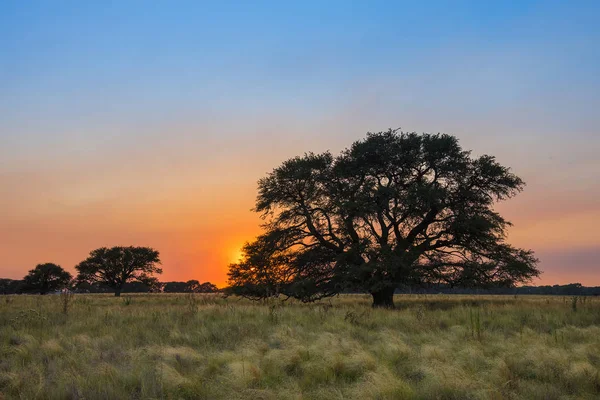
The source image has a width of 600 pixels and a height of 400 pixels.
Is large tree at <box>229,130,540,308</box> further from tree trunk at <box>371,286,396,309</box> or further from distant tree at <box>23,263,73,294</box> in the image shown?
distant tree at <box>23,263,73,294</box>

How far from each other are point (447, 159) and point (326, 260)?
830 cm

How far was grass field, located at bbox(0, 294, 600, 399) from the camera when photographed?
6035mm

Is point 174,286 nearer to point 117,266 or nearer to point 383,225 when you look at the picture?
point 117,266

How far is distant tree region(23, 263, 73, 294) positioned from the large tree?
68281mm

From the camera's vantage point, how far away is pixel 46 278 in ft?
255

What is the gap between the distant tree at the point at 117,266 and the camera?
63781 mm

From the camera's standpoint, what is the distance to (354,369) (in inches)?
283

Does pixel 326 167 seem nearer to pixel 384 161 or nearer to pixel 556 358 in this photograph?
pixel 384 161

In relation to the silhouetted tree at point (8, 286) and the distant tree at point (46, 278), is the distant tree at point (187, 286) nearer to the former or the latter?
the silhouetted tree at point (8, 286)

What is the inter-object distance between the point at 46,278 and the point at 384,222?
248 feet

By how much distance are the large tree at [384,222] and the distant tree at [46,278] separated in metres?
68.3

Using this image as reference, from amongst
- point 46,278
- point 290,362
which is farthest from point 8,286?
point 290,362

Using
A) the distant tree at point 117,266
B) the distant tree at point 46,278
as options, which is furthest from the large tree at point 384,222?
the distant tree at point 46,278

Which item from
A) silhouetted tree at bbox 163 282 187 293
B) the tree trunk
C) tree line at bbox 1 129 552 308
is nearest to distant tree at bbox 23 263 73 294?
silhouetted tree at bbox 163 282 187 293
